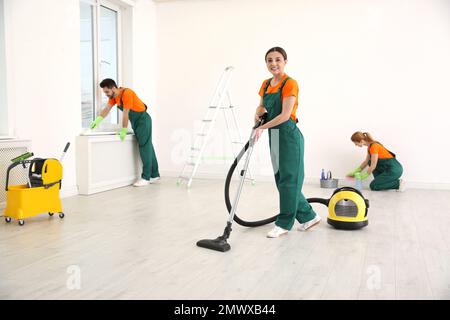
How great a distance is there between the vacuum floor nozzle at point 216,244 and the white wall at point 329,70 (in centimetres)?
364

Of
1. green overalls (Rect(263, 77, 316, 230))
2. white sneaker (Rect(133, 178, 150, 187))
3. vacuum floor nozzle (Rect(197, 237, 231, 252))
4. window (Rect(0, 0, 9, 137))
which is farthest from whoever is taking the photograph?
white sneaker (Rect(133, 178, 150, 187))

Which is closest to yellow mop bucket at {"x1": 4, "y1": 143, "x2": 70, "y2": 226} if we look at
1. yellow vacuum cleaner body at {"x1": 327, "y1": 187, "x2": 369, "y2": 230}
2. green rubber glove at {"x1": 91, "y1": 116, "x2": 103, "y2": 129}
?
green rubber glove at {"x1": 91, "y1": 116, "x2": 103, "y2": 129}

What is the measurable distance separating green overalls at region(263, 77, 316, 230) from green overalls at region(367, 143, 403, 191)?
9.41 feet

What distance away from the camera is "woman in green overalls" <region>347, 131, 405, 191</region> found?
588 cm

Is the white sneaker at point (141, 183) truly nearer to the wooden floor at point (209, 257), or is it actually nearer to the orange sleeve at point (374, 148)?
the wooden floor at point (209, 257)

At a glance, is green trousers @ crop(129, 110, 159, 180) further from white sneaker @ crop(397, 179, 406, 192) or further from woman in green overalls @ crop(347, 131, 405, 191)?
white sneaker @ crop(397, 179, 406, 192)

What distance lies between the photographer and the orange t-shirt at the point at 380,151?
232 inches

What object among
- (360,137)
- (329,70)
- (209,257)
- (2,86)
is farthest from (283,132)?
(329,70)

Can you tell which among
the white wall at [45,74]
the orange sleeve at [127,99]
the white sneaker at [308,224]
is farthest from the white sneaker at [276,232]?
the orange sleeve at [127,99]

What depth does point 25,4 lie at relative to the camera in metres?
4.43

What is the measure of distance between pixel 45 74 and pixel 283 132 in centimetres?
274

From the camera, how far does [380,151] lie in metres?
5.95
